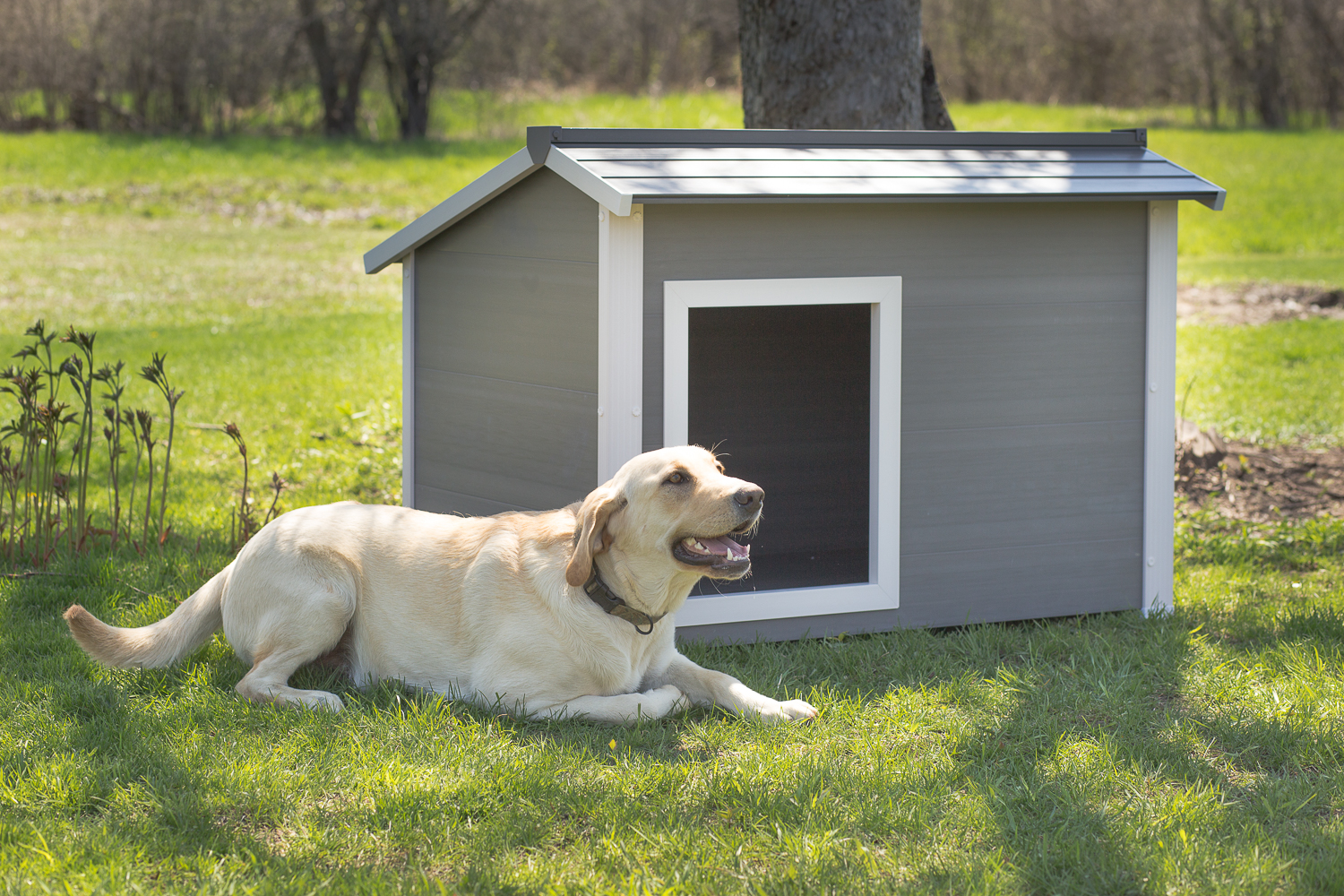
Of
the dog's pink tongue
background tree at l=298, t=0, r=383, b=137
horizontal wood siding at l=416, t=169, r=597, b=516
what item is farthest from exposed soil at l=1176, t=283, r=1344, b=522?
background tree at l=298, t=0, r=383, b=137

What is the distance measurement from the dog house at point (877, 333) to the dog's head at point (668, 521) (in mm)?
750

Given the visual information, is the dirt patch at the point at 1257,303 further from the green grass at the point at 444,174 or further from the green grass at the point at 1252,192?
the green grass at the point at 444,174

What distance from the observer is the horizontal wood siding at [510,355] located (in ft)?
15.2

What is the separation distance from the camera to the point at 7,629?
4602mm

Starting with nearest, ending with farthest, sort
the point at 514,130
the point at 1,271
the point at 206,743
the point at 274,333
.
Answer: the point at 206,743, the point at 274,333, the point at 1,271, the point at 514,130

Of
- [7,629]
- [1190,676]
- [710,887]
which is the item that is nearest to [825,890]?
[710,887]

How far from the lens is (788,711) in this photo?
3.87 meters

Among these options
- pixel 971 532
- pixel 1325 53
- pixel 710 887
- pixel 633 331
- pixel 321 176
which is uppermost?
pixel 1325 53

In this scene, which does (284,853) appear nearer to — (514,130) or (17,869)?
(17,869)

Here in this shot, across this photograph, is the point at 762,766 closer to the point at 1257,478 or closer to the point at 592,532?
the point at 592,532

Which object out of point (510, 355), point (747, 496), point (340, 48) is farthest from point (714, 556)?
point (340, 48)

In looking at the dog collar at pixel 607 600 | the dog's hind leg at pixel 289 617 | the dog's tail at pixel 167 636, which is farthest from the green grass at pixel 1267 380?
the dog's tail at pixel 167 636

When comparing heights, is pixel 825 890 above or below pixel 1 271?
below

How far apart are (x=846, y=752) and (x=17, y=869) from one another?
218 centimetres
